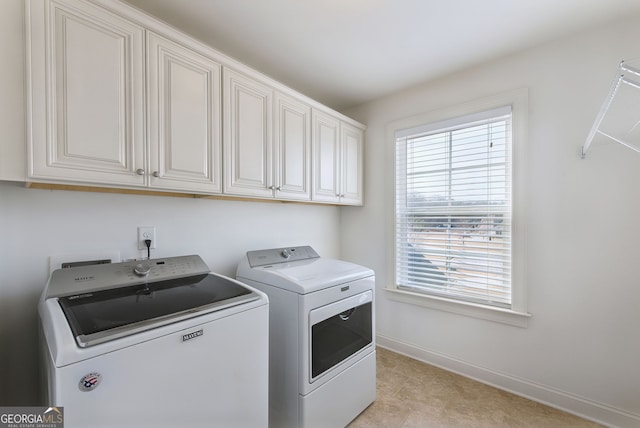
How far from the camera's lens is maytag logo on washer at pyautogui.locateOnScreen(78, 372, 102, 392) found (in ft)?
2.56

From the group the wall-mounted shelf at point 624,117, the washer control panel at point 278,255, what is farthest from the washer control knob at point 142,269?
the wall-mounted shelf at point 624,117

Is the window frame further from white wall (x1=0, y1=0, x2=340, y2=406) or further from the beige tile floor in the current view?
white wall (x1=0, y1=0, x2=340, y2=406)

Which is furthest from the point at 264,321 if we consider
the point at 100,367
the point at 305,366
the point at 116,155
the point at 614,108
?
the point at 614,108

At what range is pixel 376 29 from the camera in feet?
5.49

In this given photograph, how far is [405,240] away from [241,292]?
173cm

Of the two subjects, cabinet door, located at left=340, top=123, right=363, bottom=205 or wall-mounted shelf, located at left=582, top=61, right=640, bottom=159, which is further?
cabinet door, located at left=340, top=123, right=363, bottom=205

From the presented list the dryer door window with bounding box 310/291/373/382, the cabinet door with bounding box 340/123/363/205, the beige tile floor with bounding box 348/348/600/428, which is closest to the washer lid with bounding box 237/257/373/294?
the dryer door window with bounding box 310/291/373/382

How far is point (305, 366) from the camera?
1440 mm

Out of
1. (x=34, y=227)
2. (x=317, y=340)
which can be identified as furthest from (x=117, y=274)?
(x=317, y=340)

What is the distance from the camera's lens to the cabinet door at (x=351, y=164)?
2.48m

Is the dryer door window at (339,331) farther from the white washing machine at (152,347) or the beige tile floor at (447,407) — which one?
the beige tile floor at (447,407)

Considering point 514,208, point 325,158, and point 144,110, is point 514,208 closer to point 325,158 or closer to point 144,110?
point 325,158

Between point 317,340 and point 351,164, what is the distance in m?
1.63

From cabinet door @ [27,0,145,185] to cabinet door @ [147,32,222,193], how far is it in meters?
0.06
